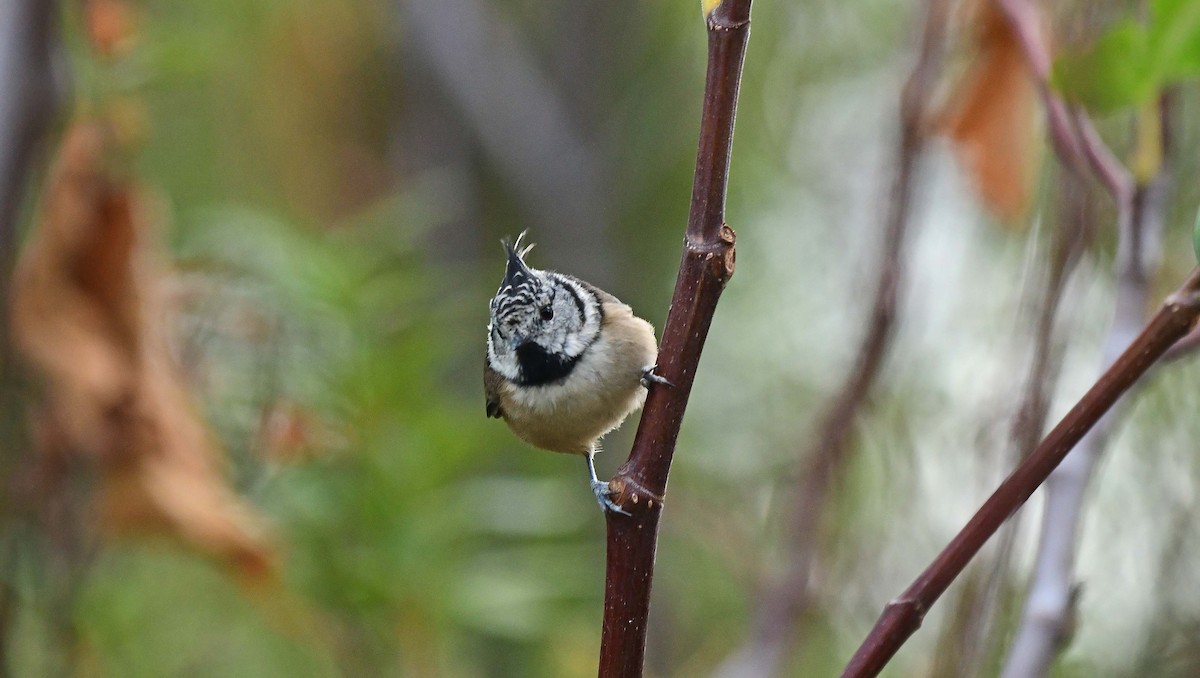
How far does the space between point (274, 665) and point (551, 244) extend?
4.58 feet

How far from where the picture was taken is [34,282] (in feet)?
5.81

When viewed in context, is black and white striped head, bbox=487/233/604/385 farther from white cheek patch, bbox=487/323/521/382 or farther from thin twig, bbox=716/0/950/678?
thin twig, bbox=716/0/950/678

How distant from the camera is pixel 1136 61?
883 mm

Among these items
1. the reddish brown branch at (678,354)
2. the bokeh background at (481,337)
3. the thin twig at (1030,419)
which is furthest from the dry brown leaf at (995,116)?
the reddish brown branch at (678,354)

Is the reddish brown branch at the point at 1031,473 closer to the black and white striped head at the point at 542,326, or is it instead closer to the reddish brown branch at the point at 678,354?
the reddish brown branch at the point at 678,354

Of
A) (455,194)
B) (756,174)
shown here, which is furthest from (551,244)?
(756,174)

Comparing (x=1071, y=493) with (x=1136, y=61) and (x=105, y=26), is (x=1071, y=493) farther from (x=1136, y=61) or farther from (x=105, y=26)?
(x=105, y=26)

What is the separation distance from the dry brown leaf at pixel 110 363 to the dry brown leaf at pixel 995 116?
121 centimetres

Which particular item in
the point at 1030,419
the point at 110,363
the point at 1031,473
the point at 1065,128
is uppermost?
the point at 110,363

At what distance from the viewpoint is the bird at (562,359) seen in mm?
1616

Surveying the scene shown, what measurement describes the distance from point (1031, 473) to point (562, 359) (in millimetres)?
1052

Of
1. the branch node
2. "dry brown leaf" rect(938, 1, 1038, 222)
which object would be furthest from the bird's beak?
the branch node

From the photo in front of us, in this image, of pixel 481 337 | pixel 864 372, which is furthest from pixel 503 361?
pixel 481 337

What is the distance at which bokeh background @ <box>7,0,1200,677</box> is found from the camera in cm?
183
